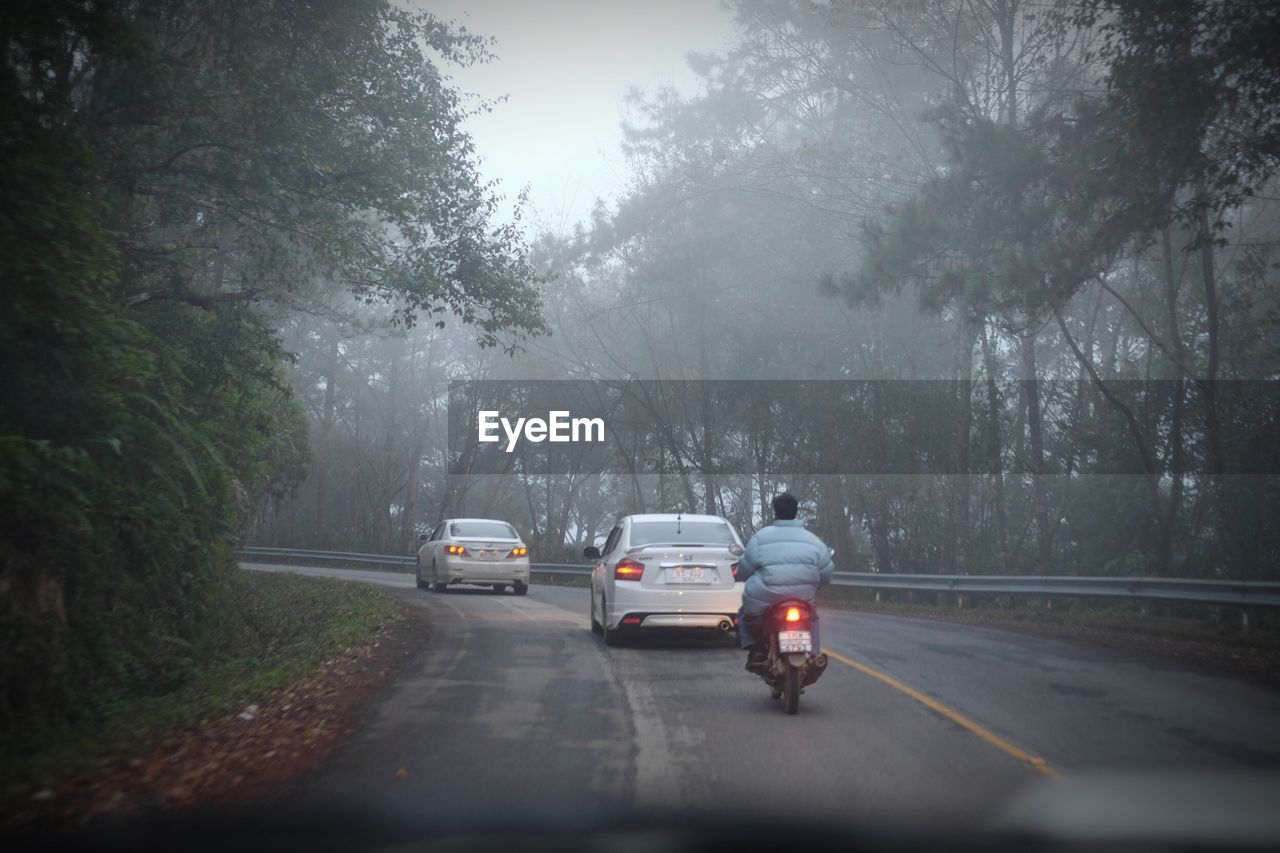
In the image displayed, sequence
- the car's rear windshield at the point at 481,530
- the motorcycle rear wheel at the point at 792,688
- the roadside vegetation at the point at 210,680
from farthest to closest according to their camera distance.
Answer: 1. the car's rear windshield at the point at 481,530
2. the motorcycle rear wheel at the point at 792,688
3. the roadside vegetation at the point at 210,680

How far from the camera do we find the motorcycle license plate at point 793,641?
967cm

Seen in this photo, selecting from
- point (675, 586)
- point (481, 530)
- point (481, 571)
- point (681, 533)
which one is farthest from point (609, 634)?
point (481, 530)

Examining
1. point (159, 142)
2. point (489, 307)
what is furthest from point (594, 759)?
point (489, 307)

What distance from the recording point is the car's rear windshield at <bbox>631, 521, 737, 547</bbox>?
47.7ft

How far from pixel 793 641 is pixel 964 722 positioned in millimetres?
1445

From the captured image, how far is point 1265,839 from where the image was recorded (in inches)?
217

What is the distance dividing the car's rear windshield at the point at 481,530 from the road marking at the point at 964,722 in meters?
15.1

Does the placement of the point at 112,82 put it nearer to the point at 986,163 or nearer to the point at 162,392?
the point at 162,392

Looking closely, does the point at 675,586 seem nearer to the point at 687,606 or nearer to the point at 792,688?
the point at 687,606

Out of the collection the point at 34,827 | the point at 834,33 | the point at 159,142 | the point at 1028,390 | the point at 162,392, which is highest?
the point at 834,33

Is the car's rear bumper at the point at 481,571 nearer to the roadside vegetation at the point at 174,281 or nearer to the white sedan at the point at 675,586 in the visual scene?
the roadside vegetation at the point at 174,281

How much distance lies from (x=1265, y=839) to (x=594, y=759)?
4.01 m

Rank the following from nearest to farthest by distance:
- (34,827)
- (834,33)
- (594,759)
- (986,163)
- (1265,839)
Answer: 1. (1265,839)
2. (34,827)
3. (594,759)
4. (986,163)
5. (834,33)

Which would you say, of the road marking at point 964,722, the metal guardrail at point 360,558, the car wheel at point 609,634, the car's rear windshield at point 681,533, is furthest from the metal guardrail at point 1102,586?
the metal guardrail at point 360,558
